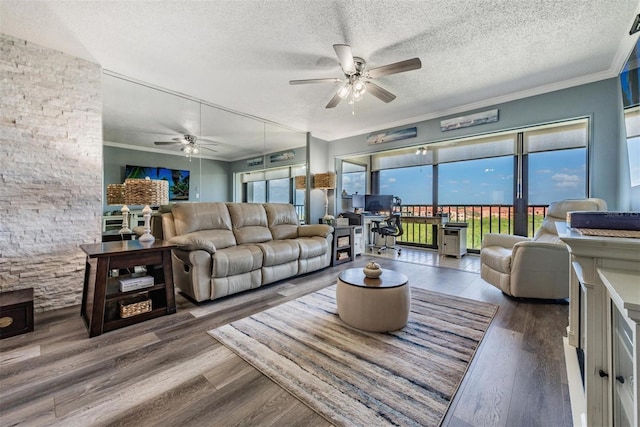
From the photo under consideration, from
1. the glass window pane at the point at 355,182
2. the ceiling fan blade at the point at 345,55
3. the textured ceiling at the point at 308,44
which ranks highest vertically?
the textured ceiling at the point at 308,44

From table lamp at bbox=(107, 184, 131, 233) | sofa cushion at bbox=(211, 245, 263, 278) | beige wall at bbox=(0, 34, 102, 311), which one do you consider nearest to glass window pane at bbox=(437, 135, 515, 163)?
sofa cushion at bbox=(211, 245, 263, 278)

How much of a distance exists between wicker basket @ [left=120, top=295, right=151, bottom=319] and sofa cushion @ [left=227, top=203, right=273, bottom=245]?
4.14ft

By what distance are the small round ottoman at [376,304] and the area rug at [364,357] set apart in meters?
0.07

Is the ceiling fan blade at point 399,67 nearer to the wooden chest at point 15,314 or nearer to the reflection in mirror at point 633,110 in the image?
the reflection in mirror at point 633,110

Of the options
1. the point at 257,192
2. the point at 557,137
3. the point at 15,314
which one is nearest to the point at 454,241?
the point at 557,137

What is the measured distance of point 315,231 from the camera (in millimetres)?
4051

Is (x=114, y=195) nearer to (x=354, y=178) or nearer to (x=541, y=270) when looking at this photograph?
(x=541, y=270)

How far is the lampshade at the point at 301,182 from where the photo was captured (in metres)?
5.17

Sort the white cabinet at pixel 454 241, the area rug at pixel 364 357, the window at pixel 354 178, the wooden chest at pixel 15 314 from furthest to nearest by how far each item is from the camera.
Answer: the window at pixel 354 178 → the white cabinet at pixel 454 241 → the wooden chest at pixel 15 314 → the area rug at pixel 364 357

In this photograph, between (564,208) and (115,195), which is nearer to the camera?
(115,195)

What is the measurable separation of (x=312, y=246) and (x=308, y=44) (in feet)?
8.05

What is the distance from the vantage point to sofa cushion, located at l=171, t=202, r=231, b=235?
3029mm

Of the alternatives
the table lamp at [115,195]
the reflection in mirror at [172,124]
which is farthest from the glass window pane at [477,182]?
the table lamp at [115,195]

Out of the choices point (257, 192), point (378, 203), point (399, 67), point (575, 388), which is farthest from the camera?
point (378, 203)
